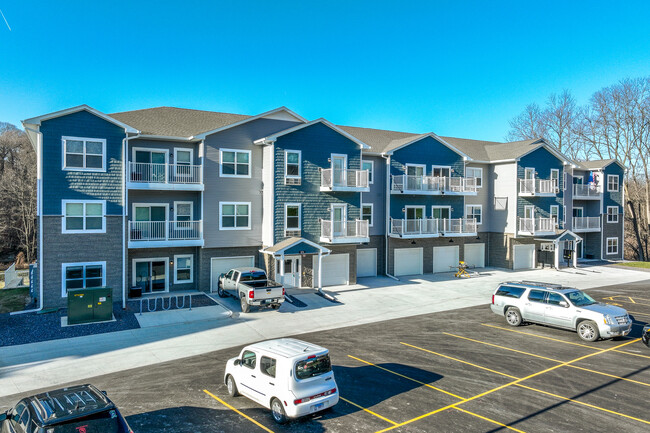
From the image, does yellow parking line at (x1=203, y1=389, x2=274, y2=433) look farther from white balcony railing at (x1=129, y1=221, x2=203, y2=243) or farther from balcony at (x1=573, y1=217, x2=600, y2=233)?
balcony at (x1=573, y1=217, x2=600, y2=233)

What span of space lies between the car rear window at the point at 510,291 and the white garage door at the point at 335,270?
1032 cm

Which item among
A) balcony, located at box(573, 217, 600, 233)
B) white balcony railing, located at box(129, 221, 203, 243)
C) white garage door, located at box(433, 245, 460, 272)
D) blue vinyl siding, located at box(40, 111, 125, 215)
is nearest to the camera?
blue vinyl siding, located at box(40, 111, 125, 215)

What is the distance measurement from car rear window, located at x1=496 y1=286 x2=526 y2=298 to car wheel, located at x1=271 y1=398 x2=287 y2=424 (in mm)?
12362

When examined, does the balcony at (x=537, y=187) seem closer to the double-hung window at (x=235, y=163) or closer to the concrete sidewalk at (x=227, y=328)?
the concrete sidewalk at (x=227, y=328)

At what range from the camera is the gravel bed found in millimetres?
15539

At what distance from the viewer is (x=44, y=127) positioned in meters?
19.2

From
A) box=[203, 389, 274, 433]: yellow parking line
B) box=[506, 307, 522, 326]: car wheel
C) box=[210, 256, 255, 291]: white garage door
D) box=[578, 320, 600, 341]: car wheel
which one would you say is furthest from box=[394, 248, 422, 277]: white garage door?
box=[203, 389, 274, 433]: yellow parking line

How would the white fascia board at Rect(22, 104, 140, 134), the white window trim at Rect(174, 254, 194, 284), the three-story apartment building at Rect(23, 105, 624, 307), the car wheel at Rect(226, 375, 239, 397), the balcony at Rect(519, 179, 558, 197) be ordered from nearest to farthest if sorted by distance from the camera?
the car wheel at Rect(226, 375, 239, 397), the white fascia board at Rect(22, 104, 140, 134), the three-story apartment building at Rect(23, 105, 624, 307), the white window trim at Rect(174, 254, 194, 284), the balcony at Rect(519, 179, 558, 197)

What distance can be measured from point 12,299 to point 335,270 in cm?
1753

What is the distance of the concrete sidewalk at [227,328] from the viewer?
12898mm

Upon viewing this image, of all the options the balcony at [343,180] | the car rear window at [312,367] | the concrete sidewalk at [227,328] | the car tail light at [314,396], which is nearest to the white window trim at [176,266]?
the concrete sidewalk at [227,328]

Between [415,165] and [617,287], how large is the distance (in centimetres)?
1489

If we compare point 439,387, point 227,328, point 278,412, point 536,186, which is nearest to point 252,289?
point 227,328

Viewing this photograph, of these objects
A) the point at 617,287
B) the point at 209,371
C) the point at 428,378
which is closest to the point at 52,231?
Result: the point at 209,371
